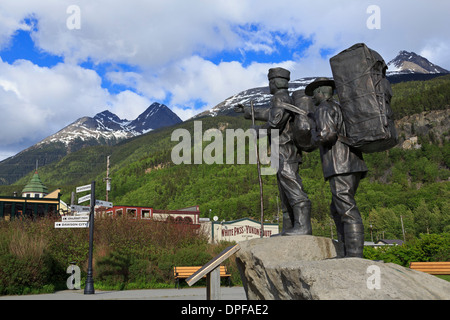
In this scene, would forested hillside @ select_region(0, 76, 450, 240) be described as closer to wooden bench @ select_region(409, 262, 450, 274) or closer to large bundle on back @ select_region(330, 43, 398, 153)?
wooden bench @ select_region(409, 262, 450, 274)

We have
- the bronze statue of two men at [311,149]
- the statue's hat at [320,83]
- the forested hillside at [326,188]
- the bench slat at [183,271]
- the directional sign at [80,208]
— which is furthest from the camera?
the forested hillside at [326,188]

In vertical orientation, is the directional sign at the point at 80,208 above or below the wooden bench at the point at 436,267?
above

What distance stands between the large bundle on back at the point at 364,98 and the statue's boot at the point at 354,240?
1029mm

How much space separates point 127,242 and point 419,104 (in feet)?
348

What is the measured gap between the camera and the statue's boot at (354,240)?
498cm

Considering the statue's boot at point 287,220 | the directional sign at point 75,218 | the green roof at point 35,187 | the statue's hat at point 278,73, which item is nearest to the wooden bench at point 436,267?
the statue's boot at point 287,220

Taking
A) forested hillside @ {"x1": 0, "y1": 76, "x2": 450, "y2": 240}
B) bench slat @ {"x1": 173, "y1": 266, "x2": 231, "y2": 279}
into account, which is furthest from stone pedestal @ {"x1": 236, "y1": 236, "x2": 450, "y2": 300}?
forested hillside @ {"x1": 0, "y1": 76, "x2": 450, "y2": 240}

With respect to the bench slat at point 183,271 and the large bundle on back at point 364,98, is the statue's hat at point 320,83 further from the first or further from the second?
the bench slat at point 183,271

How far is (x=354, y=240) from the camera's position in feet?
16.4

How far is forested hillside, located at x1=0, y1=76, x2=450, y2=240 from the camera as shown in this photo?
65938mm

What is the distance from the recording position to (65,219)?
12.2m

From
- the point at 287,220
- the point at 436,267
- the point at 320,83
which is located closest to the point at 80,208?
the point at 287,220

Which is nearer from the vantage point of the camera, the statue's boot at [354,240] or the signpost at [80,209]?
the statue's boot at [354,240]
